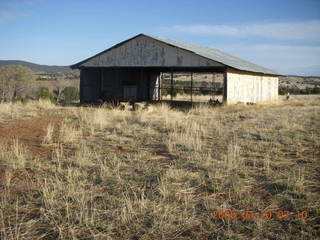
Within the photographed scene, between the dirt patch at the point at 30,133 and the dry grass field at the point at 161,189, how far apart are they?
0.31ft

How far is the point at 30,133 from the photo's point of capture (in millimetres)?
9719

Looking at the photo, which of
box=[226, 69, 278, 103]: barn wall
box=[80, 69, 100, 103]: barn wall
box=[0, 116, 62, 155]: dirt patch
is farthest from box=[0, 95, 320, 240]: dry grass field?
box=[80, 69, 100, 103]: barn wall

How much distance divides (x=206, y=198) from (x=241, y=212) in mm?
638

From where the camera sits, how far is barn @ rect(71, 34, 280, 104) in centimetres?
1773

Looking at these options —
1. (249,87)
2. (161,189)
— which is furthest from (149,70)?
(161,189)

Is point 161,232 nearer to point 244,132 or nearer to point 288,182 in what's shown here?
point 288,182

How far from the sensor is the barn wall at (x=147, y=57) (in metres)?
17.4

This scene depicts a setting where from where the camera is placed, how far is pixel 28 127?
10.8 metres

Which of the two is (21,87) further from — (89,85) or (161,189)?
(161,189)

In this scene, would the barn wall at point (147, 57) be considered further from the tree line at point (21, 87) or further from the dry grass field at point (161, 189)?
the tree line at point (21, 87)

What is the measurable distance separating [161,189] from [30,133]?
6455 mm

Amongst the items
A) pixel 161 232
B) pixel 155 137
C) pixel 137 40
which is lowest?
pixel 161 232

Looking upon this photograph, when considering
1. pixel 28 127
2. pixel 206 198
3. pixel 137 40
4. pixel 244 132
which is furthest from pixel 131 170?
pixel 137 40

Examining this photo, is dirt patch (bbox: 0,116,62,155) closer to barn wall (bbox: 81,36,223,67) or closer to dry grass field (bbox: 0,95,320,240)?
dry grass field (bbox: 0,95,320,240)
